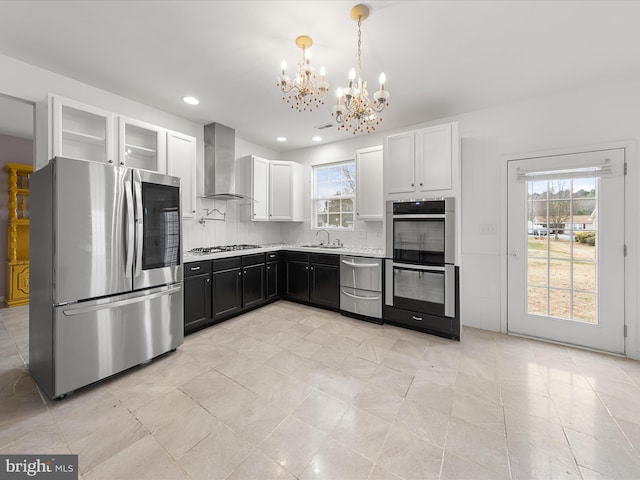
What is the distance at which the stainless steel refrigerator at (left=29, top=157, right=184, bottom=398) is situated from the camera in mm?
1955

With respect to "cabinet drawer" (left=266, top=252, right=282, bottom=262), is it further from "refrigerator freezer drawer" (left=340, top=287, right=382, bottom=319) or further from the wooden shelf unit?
the wooden shelf unit

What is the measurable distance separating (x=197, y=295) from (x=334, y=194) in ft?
9.09

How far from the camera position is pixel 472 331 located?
131 inches

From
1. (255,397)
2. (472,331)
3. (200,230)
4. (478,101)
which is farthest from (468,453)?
(200,230)

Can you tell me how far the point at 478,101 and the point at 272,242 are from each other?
387 centimetres

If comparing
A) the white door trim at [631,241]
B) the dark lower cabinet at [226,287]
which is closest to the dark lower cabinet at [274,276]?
the dark lower cabinet at [226,287]

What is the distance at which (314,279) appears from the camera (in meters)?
4.14

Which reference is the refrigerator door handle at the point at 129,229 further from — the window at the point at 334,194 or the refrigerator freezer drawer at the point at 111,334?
the window at the point at 334,194

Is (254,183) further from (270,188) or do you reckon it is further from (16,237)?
(16,237)

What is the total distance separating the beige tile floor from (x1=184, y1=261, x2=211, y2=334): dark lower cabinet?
0.36 metres

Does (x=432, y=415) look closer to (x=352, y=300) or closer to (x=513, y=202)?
(x=352, y=300)

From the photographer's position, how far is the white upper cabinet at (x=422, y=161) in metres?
3.02

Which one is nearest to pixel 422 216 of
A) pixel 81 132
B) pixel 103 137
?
pixel 103 137

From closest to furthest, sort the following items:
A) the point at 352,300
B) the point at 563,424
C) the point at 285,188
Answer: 1. the point at 563,424
2. the point at 352,300
3. the point at 285,188
